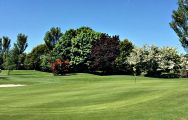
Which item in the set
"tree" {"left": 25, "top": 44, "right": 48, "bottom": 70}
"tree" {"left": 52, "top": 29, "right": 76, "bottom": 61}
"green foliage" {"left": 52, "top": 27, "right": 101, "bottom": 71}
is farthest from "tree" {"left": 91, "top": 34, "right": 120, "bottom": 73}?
"tree" {"left": 25, "top": 44, "right": 48, "bottom": 70}

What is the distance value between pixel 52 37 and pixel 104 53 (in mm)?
40431

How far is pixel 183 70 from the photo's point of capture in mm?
73188

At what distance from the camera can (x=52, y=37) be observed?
11556cm

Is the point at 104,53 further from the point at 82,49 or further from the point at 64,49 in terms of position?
the point at 64,49

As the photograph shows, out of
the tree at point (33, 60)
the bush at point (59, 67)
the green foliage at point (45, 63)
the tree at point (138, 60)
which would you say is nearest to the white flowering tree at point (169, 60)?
the tree at point (138, 60)

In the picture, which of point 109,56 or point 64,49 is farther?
point 64,49

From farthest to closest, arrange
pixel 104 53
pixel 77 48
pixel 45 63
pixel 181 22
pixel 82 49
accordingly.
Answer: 1. pixel 45 63
2. pixel 77 48
3. pixel 82 49
4. pixel 104 53
5. pixel 181 22

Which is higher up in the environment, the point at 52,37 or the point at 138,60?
the point at 52,37

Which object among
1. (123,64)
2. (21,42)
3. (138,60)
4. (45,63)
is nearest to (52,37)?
(21,42)

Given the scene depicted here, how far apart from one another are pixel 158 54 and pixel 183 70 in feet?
17.9

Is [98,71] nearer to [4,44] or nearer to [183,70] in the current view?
[183,70]

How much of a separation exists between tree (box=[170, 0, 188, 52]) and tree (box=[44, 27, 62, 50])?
46799 millimetres

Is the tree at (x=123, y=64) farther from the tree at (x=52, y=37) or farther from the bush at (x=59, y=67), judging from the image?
the tree at (x=52, y=37)

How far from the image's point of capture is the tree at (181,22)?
67.9m
